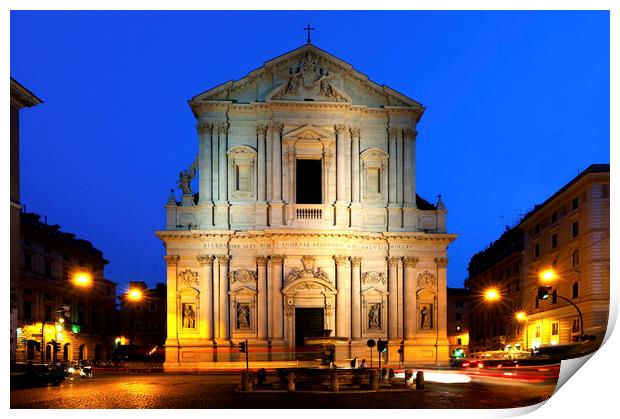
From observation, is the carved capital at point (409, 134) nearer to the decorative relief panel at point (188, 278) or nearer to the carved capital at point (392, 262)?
the carved capital at point (392, 262)

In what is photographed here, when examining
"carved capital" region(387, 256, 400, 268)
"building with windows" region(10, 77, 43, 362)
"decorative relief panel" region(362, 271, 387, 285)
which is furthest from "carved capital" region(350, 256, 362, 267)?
"building with windows" region(10, 77, 43, 362)

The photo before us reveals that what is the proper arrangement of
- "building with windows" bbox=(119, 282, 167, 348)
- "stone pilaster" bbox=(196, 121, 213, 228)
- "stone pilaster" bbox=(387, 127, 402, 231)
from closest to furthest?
"stone pilaster" bbox=(196, 121, 213, 228) → "stone pilaster" bbox=(387, 127, 402, 231) → "building with windows" bbox=(119, 282, 167, 348)

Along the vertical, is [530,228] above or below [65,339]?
above

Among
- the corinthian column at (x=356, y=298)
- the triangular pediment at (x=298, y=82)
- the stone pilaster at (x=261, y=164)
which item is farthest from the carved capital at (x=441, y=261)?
the stone pilaster at (x=261, y=164)

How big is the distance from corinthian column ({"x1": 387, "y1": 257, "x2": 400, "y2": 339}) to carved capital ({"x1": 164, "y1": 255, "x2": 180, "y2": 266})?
917cm

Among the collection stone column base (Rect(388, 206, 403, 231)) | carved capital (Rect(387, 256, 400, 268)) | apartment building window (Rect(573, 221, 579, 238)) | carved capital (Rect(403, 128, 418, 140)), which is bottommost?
carved capital (Rect(387, 256, 400, 268))

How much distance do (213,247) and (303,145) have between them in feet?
19.4

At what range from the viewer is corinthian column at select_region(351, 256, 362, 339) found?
114 ft

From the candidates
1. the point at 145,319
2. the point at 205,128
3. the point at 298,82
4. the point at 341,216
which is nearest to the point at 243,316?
the point at 341,216

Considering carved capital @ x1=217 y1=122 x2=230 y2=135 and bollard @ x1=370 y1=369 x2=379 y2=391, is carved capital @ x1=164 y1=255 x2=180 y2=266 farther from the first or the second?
bollard @ x1=370 y1=369 x2=379 y2=391

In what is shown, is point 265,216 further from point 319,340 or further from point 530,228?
point 530,228

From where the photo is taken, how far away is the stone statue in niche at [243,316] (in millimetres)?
34719
